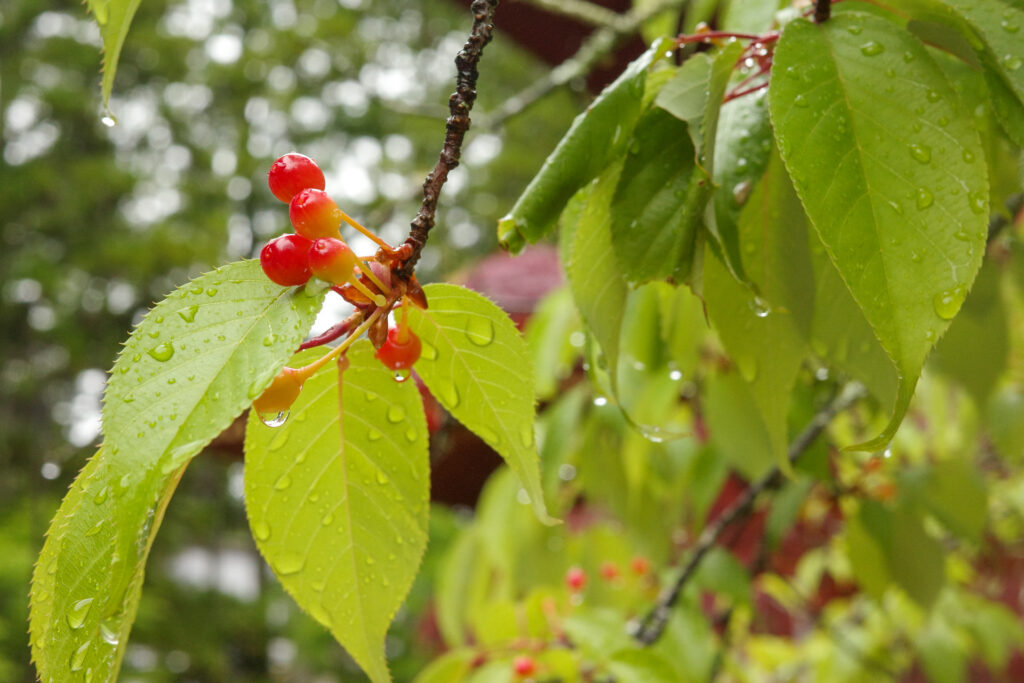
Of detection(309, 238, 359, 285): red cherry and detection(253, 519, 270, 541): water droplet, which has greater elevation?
detection(309, 238, 359, 285): red cherry

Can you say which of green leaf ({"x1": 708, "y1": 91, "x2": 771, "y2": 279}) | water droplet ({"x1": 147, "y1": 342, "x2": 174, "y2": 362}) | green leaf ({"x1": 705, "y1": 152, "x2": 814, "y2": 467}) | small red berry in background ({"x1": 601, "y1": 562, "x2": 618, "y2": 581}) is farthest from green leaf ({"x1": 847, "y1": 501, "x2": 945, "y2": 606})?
water droplet ({"x1": 147, "y1": 342, "x2": 174, "y2": 362})

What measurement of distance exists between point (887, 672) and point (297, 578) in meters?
1.87

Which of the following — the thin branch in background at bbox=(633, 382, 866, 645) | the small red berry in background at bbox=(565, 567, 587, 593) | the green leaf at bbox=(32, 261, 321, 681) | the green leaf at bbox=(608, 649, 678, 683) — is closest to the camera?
the green leaf at bbox=(32, 261, 321, 681)

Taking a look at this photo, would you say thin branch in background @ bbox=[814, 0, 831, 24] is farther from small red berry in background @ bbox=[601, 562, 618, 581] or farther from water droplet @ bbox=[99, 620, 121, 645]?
small red berry in background @ bbox=[601, 562, 618, 581]

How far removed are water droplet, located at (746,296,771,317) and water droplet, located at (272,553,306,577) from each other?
284 mm

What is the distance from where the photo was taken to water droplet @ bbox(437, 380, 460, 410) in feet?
1.24

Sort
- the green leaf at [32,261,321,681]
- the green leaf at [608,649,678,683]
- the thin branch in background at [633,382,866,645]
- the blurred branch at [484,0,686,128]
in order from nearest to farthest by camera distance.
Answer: the green leaf at [32,261,321,681] → the green leaf at [608,649,678,683] → the thin branch in background at [633,382,866,645] → the blurred branch at [484,0,686,128]

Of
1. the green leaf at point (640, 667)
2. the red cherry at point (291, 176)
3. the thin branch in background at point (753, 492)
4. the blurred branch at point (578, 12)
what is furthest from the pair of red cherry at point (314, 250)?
the blurred branch at point (578, 12)

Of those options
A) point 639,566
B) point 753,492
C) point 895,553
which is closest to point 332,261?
point 753,492

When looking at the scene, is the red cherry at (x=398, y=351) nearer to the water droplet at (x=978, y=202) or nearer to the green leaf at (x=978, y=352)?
the water droplet at (x=978, y=202)

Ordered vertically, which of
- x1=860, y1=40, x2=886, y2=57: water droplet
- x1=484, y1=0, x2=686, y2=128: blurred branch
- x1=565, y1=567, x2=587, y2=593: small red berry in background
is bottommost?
x1=565, y1=567, x2=587, y2=593: small red berry in background

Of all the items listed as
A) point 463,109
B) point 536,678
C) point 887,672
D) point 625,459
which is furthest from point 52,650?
point 887,672

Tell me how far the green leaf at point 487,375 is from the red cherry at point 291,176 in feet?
0.26

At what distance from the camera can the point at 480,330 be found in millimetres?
375
